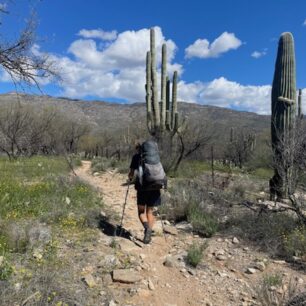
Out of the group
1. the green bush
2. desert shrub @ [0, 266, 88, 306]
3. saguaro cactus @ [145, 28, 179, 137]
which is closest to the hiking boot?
the green bush

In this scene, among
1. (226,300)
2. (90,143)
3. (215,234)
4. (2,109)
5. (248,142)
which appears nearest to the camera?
(226,300)

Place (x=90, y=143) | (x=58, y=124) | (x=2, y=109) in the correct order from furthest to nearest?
(x=90, y=143)
(x=58, y=124)
(x=2, y=109)

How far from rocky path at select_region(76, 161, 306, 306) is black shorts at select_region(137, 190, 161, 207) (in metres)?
0.63

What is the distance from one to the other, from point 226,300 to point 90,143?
2435 inches

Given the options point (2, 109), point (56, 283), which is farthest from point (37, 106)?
point (56, 283)

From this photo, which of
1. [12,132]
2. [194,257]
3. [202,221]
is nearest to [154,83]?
[202,221]

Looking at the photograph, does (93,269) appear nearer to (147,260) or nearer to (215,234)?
(147,260)

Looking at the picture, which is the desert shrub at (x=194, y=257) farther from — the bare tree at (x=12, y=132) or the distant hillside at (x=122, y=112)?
the distant hillside at (x=122, y=112)

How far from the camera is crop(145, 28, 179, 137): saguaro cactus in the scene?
55.3 feet

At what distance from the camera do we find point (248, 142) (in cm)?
3222

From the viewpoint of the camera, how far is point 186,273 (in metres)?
5.70

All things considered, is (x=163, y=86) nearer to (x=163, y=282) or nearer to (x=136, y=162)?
(x=136, y=162)

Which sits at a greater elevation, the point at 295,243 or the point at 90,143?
the point at 295,243

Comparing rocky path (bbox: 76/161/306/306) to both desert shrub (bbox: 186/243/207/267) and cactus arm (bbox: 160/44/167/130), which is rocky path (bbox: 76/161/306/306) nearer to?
desert shrub (bbox: 186/243/207/267)
